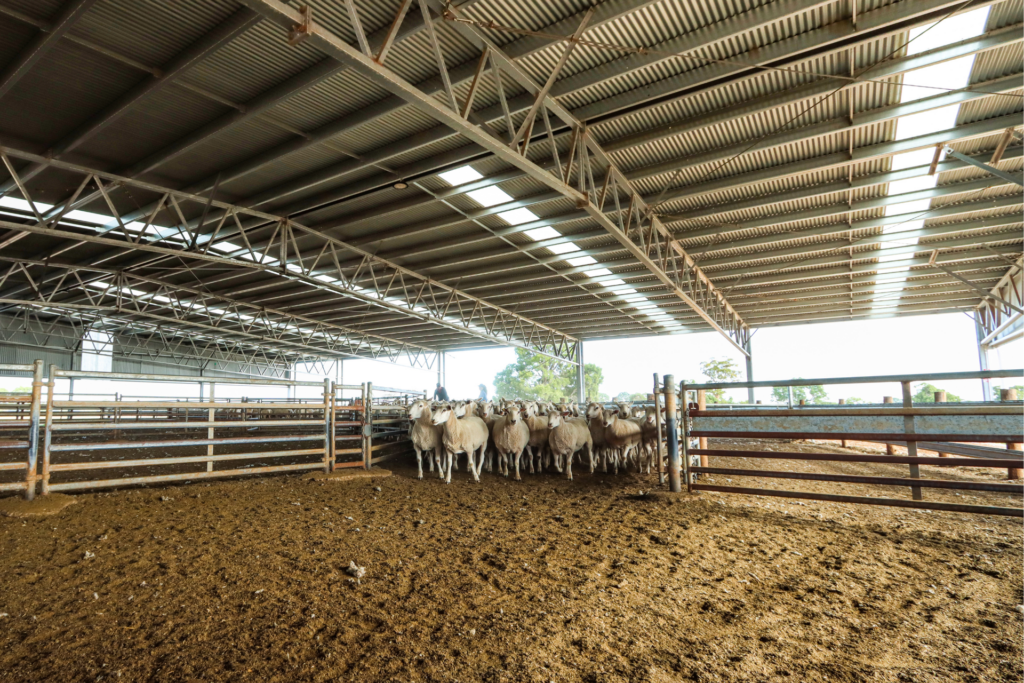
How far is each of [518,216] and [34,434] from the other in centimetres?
922

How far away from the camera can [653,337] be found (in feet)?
86.5

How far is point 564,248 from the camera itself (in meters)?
13.8

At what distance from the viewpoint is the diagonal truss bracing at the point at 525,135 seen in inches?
176

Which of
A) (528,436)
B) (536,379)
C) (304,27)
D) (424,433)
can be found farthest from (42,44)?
(536,379)

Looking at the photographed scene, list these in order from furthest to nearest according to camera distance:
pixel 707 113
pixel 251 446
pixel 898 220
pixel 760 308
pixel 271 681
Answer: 1. pixel 760 308
2. pixel 251 446
3. pixel 898 220
4. pixel 707 113
5. pixel 271 681

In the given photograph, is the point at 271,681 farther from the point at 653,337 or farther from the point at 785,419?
the point at 653,337

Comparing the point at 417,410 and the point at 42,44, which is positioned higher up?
the point at 42,44

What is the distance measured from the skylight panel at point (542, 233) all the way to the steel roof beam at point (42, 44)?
876cm

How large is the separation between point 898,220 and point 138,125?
1574 cm

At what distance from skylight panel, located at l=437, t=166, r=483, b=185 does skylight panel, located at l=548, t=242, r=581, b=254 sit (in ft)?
13.9

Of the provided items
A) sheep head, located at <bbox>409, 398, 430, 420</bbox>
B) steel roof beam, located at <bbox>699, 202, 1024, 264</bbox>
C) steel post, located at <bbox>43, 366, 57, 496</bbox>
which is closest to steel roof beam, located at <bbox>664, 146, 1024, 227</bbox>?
steel roof beam, located at <bbox>699, 202, 1024, 264</bbox>

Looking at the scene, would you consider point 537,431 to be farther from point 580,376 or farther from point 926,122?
point 580,376

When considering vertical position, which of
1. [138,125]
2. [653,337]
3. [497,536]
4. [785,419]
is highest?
[138,125]

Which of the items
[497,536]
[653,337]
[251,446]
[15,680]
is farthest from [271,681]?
[653,337]
